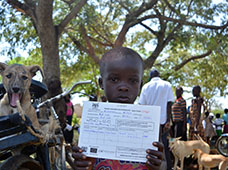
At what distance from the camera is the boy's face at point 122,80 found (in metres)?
1.73

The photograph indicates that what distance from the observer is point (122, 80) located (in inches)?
68.4

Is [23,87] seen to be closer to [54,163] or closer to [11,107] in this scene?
[11,107]

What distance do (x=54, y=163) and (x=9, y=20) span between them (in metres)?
7.75

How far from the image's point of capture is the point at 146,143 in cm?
146

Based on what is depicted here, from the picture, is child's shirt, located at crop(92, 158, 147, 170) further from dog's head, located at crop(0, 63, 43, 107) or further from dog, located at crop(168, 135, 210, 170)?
dog, located at crop(168, 135, 210, 170)

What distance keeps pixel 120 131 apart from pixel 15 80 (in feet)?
5.79

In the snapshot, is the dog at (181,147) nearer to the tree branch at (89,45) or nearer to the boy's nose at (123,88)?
the boy's nose at (123,88)

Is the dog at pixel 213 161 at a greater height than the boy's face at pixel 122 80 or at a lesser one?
lesser

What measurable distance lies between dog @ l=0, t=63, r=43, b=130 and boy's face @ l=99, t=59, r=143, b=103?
1.37m

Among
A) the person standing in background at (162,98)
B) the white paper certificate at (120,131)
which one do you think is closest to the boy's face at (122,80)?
the white paper certificate at (120,131)

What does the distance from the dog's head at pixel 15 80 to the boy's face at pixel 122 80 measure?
139 cm

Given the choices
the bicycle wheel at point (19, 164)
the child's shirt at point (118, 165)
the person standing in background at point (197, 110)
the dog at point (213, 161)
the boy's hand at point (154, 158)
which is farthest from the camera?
the person standing in background at point (197, 110)

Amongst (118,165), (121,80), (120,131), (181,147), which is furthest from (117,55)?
(181,147)

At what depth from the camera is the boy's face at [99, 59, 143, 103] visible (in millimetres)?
1728
